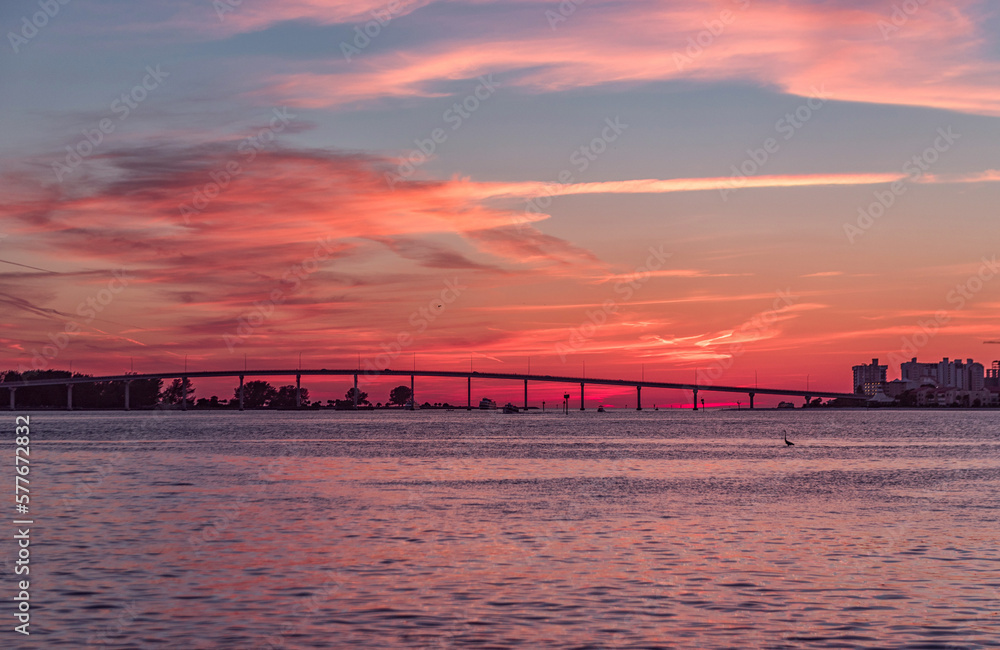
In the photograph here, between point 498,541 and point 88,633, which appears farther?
point 498,541

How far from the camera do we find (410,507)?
3897cm

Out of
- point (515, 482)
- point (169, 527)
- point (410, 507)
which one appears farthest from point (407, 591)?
point (515, 482)

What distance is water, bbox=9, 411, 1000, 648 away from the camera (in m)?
18.3

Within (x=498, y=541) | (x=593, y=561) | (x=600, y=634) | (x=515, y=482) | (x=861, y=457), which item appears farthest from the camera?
(x=861, y=457)

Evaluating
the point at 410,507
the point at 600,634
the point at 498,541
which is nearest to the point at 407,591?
the point at 600,634

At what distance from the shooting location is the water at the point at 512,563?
1831 centimetres

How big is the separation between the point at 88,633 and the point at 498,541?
13500 mm

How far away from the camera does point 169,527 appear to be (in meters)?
32.7

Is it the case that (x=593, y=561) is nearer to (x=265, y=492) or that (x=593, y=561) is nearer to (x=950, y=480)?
(x=265, y=492)

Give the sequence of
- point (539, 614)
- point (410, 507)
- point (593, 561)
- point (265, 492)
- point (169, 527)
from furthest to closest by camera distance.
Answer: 1. point (265, 492)
2. point (410, 507)
3. point (169, 527)
4. point (593, 561)
5. point (539, 614)

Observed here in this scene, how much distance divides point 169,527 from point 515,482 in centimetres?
2292

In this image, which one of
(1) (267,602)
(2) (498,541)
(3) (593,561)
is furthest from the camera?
(2) (498,541)

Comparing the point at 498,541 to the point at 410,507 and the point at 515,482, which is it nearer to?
the point at 410,507

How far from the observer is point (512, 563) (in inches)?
1001
